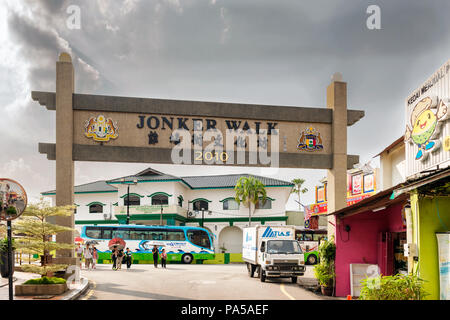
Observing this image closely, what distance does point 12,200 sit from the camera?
11.2 metres

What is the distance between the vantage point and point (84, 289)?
17.1 m

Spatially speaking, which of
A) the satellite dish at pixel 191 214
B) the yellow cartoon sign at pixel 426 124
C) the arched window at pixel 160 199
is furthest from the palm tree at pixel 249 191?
the yellow cartoon sign at pixel 426 124

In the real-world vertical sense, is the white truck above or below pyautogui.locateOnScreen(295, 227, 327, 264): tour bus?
above

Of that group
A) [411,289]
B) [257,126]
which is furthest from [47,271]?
[411,289]

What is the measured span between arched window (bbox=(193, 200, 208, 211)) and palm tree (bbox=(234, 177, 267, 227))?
501 centimetres

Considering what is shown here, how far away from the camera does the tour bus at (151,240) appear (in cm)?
4047

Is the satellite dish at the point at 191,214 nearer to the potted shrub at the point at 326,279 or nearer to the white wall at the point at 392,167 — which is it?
the white wall at the point at 392,167

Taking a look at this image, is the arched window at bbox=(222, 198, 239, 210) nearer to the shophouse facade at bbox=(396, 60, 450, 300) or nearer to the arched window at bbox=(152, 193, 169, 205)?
the arched window at bbox=(152, 193, 169, 205)

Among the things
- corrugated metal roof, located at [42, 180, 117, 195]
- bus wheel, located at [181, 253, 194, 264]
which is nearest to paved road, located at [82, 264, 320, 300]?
bus wheel, located at [181, 253, 194, 264]

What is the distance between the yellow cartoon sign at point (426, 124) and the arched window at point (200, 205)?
4330cm

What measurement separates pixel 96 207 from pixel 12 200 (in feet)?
160

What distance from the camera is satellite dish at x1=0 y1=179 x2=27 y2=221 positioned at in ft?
36.4

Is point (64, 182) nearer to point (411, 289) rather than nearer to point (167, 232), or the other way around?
point (411, 289)
